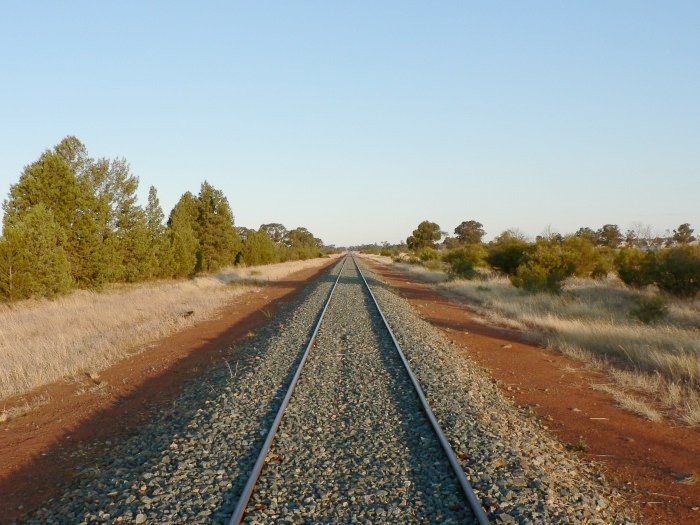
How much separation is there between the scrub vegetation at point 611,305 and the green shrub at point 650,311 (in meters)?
0.03

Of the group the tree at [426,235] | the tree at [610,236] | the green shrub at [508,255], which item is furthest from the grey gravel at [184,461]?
the tree at [426,235]

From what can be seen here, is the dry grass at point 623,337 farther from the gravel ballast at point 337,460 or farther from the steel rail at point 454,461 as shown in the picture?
the steel rail at point 454,461

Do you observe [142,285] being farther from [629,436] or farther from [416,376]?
[629,436]

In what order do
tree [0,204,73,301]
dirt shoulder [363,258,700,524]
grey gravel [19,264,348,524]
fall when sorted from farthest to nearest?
tree [0,204,73,301]
dirt shoulder [363,258,700,524]
grey gravel [19,264,348,524]

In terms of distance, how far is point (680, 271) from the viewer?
20469 mm

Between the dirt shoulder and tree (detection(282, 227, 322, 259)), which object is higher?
tree (detection(282, 227, 322, 259))

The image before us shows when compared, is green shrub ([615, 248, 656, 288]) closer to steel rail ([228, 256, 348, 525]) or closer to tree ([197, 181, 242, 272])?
steel rail ([228, 256, 348, 525])

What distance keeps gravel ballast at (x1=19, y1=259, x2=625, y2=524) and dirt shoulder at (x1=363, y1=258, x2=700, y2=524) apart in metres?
0.40

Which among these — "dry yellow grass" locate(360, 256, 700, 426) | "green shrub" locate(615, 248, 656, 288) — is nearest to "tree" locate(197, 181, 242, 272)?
"dry yellow grass" locate(360, 256, 700, 426)

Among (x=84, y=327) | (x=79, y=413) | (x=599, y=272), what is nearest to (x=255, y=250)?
(x=599, y=272)

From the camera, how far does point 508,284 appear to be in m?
32.1

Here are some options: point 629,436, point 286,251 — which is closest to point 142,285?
point 629,436

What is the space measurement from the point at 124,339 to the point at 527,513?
12.9 metres

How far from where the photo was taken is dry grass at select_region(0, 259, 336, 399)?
37.4ft
